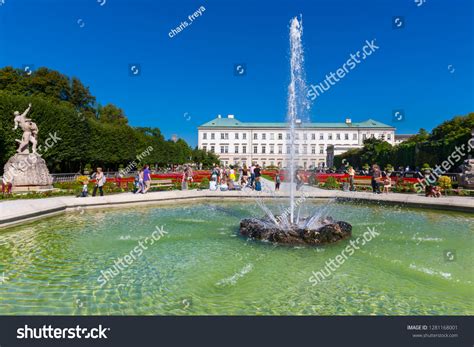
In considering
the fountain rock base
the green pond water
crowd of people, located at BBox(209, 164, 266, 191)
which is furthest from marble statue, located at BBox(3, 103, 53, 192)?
the fountain rock base

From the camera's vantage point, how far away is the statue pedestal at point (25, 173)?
45.2 feet

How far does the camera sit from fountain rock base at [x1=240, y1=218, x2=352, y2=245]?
20.1ft

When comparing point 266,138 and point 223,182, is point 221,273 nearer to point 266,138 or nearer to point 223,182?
point 223,182

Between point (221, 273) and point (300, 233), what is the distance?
2.24 m

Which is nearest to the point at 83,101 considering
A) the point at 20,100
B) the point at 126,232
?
the point at 20,100

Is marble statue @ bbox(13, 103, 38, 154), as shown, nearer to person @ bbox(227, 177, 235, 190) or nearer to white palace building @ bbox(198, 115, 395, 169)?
person @ bbox(227, 177, 235, 190)

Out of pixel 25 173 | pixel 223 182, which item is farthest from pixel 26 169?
pixel 223 182

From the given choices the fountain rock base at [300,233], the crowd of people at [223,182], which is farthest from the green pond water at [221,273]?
the crowd of people at [223,182]

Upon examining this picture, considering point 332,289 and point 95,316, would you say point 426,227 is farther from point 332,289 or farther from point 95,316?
point 95,316

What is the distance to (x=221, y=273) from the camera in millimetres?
4543

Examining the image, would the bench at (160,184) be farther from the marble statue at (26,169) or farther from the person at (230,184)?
the marble statue at (26,169)
